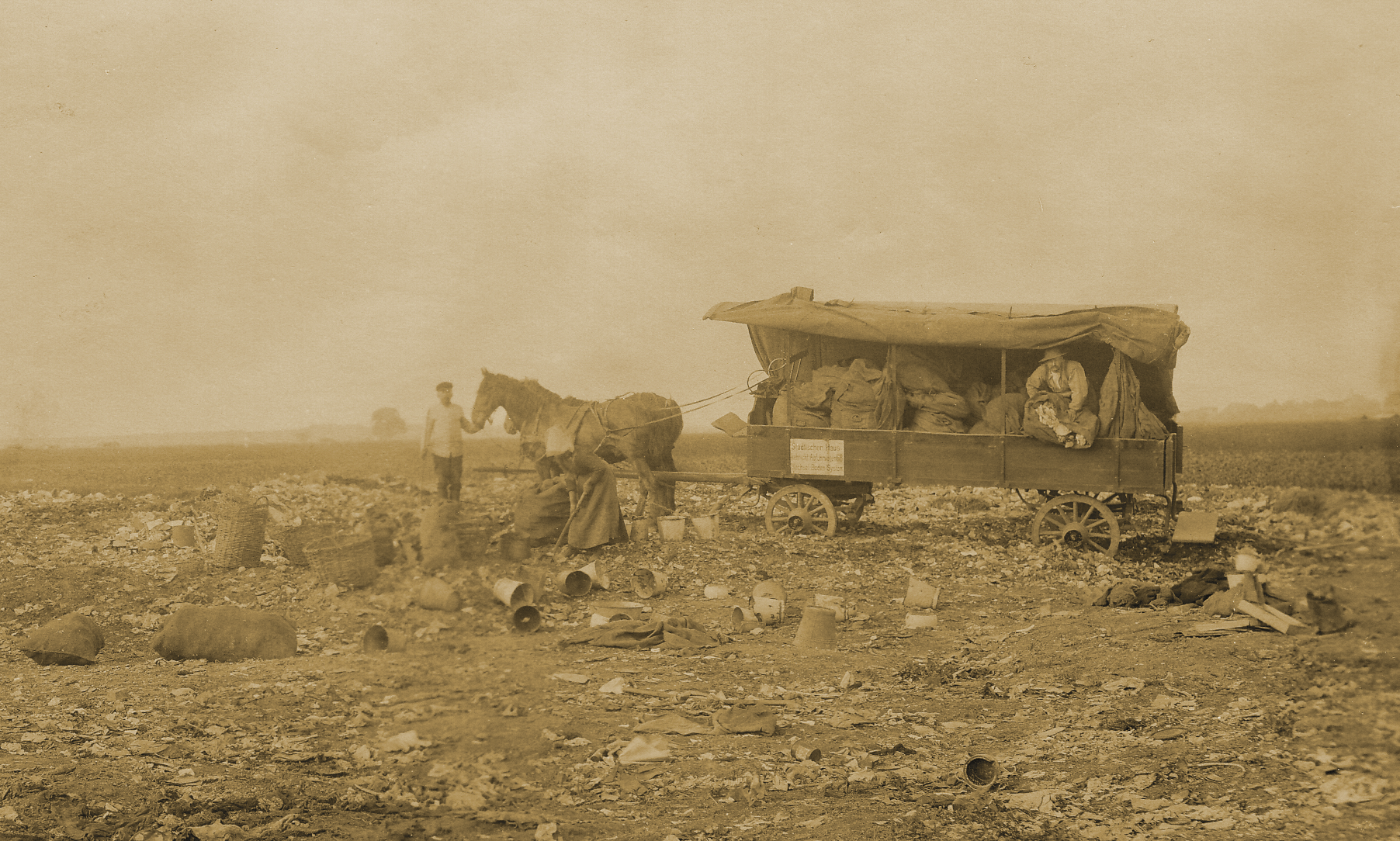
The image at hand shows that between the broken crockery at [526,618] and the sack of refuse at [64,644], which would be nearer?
the sack of refuse at [64,644]

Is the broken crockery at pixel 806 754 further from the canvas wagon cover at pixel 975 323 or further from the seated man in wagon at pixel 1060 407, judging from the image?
the canvas wagon cover at pixel 975 323

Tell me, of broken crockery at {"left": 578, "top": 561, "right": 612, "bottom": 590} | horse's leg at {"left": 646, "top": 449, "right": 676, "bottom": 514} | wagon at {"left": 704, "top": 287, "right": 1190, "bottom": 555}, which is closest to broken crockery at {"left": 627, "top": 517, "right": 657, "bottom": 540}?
horse's leg at {"left": 646, "top": 449, "right": 676, "bottom": 514}

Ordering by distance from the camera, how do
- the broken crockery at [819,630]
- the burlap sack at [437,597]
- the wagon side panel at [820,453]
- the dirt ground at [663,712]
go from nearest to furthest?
the dirt ground at [663,712] < the burlap sack at [437,597] < the broken crockery at [819,630] < the wagon side panel at [820,453]

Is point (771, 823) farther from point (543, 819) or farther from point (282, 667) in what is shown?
point (282, 667)

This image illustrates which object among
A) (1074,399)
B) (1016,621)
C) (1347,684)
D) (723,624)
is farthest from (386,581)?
(1074,399)

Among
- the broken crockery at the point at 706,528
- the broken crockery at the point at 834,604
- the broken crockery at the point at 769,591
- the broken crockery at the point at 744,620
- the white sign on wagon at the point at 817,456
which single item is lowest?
the broken crockery at the point at 744,620

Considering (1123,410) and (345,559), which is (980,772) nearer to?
(345,559)

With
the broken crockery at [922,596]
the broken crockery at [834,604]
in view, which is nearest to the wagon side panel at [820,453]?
the broken crockery at [922,596]

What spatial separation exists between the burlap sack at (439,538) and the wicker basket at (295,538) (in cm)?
98

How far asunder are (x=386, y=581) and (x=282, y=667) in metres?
0.90

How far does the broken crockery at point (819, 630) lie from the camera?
5.37 m

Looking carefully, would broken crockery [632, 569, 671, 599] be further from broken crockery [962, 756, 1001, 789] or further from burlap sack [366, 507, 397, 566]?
broken crockery [962, 756, 1001, 789]

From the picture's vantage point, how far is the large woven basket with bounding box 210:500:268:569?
6.31 meters

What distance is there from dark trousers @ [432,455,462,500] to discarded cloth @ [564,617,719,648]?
1360mm
